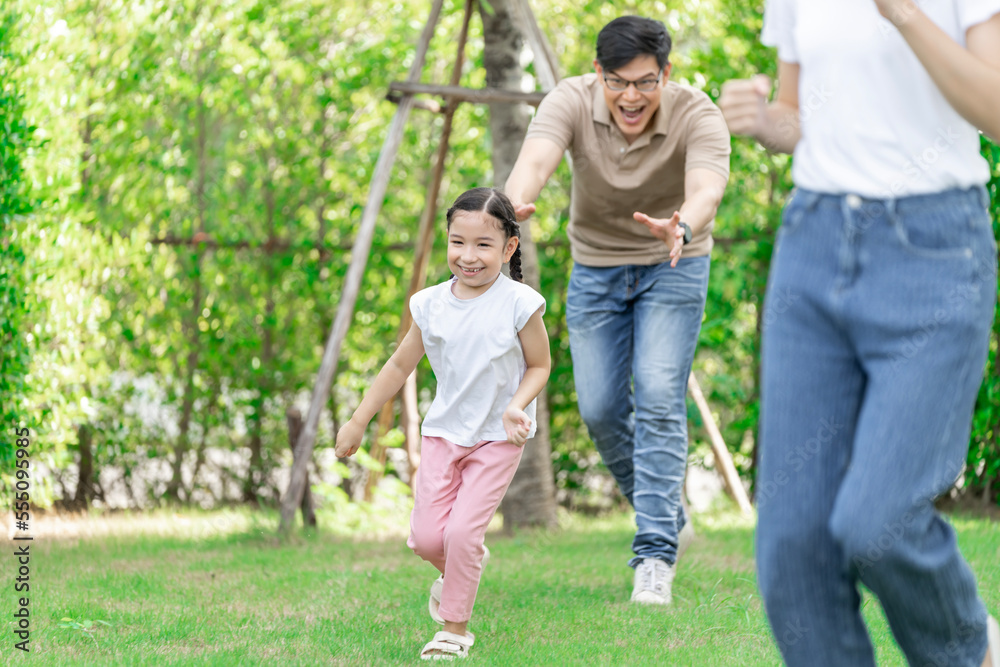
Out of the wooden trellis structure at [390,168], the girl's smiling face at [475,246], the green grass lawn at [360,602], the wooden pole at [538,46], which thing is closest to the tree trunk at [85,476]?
the green grass lawn at [360,602]

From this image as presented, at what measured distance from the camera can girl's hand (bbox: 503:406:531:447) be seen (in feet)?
8.76

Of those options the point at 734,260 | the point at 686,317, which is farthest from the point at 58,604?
the point at 734,260

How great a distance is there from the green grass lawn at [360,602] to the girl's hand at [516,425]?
561 mm

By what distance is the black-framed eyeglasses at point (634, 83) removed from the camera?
3.36 metres

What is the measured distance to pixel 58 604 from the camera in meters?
3.27

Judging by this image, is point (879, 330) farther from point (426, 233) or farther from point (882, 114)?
point (426, 233)

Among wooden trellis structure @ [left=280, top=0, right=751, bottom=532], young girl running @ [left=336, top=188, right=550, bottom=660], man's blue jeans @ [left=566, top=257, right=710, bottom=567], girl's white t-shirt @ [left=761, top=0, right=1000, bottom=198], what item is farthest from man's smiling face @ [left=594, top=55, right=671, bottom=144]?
girl's white t-shirt @ [left=761, top=0, right=1000, bottom=198]

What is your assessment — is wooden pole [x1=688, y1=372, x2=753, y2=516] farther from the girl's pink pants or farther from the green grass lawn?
the girl's pink pants

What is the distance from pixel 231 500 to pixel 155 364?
0.91m

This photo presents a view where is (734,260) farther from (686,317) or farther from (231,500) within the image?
(231,500)

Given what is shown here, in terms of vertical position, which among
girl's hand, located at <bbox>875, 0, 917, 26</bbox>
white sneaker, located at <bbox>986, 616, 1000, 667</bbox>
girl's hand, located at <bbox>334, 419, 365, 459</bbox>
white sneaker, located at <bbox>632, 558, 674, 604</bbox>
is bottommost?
white sneaker, located at <bbox>632, 558, 674, 604</bbox>

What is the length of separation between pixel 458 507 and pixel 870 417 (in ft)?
4.80

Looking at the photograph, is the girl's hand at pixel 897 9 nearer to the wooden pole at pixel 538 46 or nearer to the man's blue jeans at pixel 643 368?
the man's blue jeans at pixel 643 368

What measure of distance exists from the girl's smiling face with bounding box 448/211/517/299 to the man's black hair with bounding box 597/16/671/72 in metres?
0.79
